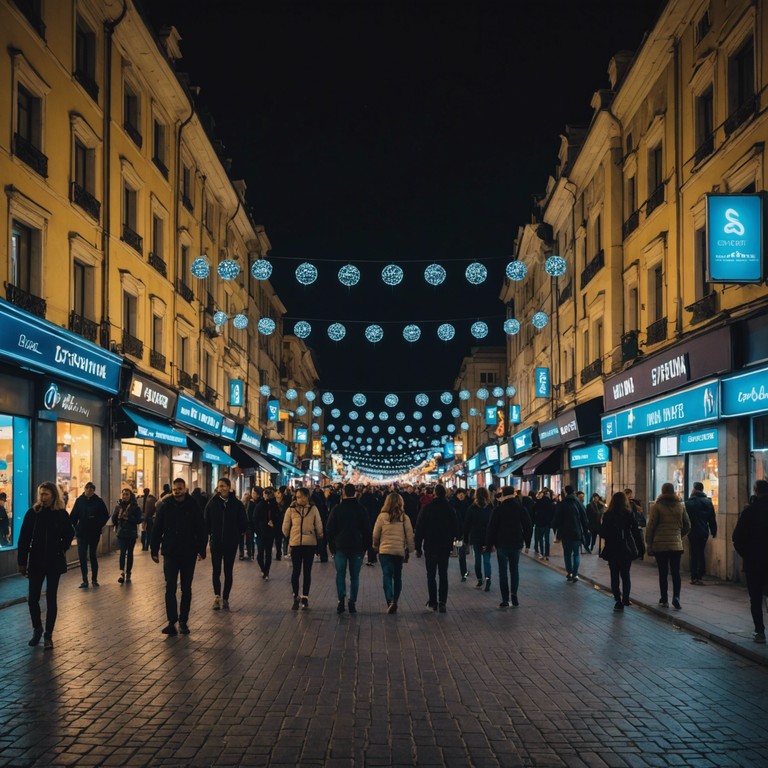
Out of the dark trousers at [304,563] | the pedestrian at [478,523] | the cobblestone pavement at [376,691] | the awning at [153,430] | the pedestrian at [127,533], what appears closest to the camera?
the cobblestone pavement at [376,691]

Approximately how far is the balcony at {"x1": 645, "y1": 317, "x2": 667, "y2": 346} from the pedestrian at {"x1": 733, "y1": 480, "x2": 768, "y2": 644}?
1208 centimetres

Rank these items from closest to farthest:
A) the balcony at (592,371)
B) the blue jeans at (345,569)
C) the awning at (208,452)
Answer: the blue jeans at (345,569), the balcony at (592,371), the awning at (208,452)

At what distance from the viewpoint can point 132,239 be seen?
27.0 meters

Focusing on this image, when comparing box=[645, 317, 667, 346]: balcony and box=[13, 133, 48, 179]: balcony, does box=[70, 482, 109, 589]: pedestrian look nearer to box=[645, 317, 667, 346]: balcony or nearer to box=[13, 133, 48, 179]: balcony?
box=[13, 133, 48, 179]: balcony

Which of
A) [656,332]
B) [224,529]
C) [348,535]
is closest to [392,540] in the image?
[348,535]

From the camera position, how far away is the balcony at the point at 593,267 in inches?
1150

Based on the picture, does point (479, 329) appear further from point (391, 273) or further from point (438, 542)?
point (438, 542)

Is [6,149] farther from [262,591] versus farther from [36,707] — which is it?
[36,707]

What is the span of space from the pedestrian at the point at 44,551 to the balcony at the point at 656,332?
1639cm

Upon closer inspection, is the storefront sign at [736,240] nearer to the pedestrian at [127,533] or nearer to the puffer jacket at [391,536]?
the puffer jacket at [391,536]

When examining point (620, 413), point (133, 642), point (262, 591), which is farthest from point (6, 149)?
point (620, 413)

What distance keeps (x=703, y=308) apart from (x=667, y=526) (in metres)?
7.33

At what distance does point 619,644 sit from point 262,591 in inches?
291

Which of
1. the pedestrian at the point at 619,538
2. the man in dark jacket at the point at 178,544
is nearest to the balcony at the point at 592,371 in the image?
the pedestrian at the point at 619,538
